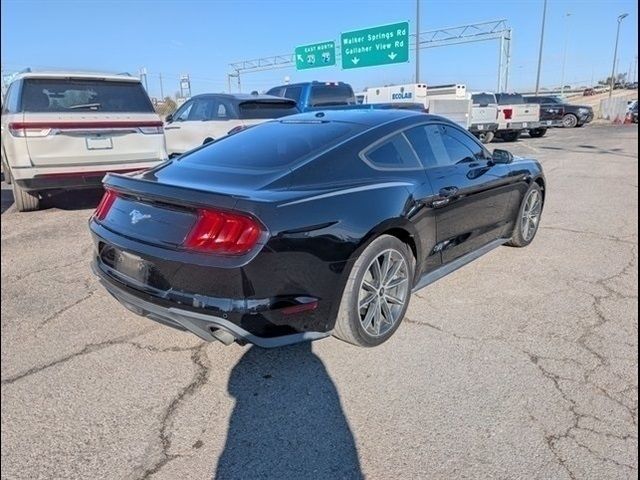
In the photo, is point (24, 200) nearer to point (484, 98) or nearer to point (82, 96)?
point (82, 96)

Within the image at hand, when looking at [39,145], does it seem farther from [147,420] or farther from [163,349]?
[147,420]

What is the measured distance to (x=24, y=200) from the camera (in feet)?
22.8

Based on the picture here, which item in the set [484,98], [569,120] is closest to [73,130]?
[484,98]

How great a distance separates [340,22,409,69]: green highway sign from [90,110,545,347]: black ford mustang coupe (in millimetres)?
24935

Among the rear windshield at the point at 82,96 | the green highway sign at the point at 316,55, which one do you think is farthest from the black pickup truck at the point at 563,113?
the rear windshield at the point at 82,96

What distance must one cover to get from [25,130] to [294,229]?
16.9 ft

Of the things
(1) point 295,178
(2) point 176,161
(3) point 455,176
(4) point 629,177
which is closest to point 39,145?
(2) point 176,161

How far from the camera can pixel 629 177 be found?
9984 millimetres

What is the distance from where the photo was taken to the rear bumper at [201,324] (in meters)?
2.54

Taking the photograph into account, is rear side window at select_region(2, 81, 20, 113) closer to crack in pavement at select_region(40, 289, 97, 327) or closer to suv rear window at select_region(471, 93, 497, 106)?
crack in pavement at select_region(40, 289, 97, 327)

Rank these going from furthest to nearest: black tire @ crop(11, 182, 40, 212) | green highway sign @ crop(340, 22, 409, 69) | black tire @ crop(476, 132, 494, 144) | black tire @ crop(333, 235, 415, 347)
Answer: green highway sign @ crop(340, 22, 409, 69) → black tire @ crop(476, 132, 494, 144) → black tire @ crop(11, 182, 40, 212) → black tire @ crop(333, 235, 415, 347)

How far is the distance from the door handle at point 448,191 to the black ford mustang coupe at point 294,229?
10mm

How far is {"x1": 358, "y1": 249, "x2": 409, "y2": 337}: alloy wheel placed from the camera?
3125 mm

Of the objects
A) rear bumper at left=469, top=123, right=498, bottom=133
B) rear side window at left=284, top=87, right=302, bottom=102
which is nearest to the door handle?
rear side window at left=284, top=87, right=302, bottom=102
